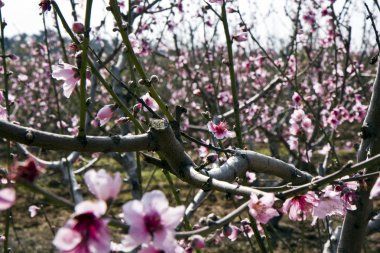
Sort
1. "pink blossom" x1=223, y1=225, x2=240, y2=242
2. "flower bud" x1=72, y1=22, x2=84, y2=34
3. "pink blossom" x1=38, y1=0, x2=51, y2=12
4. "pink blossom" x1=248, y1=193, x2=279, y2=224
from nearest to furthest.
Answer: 1. "pink blossom" x1=248, y1=193, x2=279, y2=224
2. "pink blossom" x1=223, y1=225, x2=240, y2=242
3. "flower bud" x1=72, y1=22, x2=84, y2=34
4. "pink blossom" x1=38, y1=0, x2=51, y2=12

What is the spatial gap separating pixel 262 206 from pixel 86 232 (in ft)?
1.50

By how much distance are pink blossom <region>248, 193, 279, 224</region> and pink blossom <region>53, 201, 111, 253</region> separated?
35 cm

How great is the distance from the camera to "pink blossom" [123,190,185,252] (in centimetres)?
92

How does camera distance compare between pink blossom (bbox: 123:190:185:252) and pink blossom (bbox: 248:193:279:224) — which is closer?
pink blossom (bbox: 123:190:185:252)

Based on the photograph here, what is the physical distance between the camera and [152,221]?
37.5 inches

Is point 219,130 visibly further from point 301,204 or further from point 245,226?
point 301,204

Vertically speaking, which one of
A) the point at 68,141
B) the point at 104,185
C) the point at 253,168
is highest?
the point at 68,141

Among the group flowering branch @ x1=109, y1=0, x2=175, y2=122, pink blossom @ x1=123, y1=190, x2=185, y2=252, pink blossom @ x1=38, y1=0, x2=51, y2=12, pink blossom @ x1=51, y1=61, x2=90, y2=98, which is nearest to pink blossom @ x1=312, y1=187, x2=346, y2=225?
flowering branch @ x1=109, y1=0, x2=175, y2=122

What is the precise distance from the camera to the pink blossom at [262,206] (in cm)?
109

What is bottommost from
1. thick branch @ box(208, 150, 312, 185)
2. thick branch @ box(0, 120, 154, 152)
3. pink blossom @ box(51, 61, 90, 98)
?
thick branch @ box(208, 150, 312, 185)

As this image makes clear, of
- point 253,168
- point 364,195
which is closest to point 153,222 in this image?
point 253,168

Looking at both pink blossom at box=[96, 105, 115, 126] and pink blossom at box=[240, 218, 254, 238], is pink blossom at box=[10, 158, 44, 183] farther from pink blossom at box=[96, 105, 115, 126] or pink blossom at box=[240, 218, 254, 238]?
pink blossom at box=[240, 218, 254, 238]

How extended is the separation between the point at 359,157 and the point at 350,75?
178 inches

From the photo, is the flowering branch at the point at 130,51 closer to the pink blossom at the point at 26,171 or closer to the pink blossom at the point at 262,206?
the pink blossom at the point at 262,206
